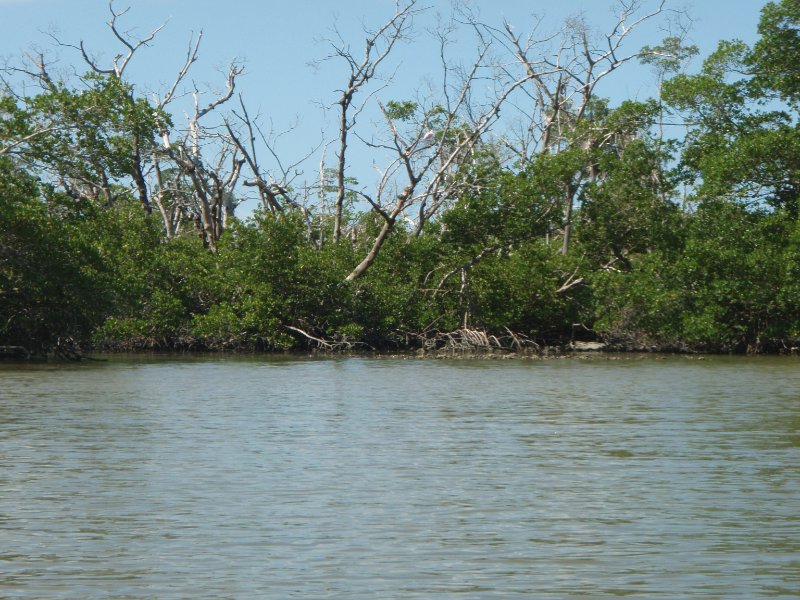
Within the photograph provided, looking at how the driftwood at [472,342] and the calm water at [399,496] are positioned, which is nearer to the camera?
the calm water at [399,496]

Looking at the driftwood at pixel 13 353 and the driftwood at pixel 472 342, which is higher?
the driftwood at pixel 472 342

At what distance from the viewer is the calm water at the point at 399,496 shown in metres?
5.76

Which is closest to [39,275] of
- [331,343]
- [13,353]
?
[13,353]

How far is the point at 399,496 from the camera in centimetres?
809

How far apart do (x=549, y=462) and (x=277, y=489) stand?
7.85 ft

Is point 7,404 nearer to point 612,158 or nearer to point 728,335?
point 728,335

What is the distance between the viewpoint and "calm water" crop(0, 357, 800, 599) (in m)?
5.76

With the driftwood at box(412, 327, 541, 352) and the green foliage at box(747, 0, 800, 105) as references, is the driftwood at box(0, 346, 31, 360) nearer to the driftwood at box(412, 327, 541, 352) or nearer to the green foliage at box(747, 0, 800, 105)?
the driftwood at box(412, 327, 541, 352)

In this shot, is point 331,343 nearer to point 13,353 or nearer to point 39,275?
point 13,353

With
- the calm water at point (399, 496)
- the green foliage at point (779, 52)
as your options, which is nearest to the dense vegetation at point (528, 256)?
the green foliage at point (779, 52)

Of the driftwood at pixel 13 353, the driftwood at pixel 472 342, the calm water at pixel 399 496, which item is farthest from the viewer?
the driftwood at pixel 472 342

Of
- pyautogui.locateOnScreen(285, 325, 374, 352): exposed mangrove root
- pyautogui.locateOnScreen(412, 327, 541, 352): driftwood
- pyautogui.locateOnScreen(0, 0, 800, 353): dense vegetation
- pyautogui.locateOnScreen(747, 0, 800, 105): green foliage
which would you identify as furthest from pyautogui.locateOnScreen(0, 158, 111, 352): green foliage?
pyautogui.locateOnScreen(747, 0, 800, 105): green foliage

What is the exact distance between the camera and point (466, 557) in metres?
6.20

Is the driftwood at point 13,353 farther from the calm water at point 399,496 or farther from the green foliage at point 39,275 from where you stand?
the calm water at point 399,496
